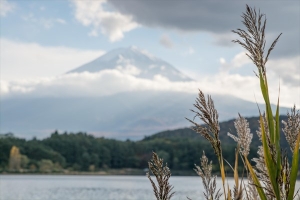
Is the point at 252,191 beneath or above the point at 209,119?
beneath

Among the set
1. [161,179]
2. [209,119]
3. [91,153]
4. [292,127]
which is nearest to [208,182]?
[161,179]

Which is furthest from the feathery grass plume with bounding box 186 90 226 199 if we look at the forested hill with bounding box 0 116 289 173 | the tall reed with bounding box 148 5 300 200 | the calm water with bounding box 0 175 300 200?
the forested hill with bounding box 0 116 289 173

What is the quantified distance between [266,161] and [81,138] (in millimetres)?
147900

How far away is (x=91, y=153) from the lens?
142375mm

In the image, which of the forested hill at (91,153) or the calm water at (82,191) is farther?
the forested hill at (91,153)

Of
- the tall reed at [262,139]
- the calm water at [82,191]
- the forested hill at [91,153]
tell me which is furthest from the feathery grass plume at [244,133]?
the forested hill at [91,153]

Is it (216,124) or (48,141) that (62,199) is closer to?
(216,124)

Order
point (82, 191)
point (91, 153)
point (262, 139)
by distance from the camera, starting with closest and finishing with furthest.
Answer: point (262, 139) → point (82, 191) → point (91, 153)

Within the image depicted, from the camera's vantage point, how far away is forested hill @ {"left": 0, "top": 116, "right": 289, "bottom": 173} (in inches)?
5133

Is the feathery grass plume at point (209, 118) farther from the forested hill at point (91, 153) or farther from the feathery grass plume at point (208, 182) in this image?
the forested hill at point (91, 153)

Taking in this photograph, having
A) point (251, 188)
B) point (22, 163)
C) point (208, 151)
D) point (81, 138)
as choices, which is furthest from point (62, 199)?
point (81, 138)

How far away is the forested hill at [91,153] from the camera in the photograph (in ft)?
428

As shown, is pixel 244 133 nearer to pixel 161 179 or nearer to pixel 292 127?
pixel 292 127

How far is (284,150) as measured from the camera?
3287 mm
